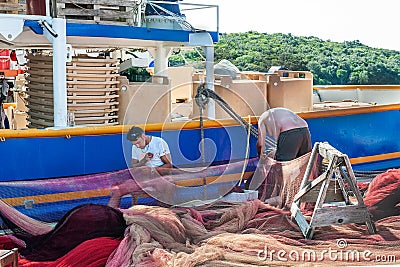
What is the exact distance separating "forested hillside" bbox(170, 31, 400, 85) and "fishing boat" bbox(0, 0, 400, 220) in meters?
9.14

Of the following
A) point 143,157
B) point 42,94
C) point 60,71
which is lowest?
point 143,157

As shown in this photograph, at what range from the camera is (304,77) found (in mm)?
9125

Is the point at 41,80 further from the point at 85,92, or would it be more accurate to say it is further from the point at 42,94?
the point at 85,92

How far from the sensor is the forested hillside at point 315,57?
55.7 ft

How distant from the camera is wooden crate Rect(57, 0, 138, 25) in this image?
621cm

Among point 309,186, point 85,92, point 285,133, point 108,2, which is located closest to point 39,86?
point 85,92

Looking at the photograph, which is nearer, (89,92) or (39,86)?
(89,92)

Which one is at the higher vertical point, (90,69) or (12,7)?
(12,7)

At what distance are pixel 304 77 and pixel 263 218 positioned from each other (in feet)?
13.7

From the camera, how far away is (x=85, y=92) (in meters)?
6.36

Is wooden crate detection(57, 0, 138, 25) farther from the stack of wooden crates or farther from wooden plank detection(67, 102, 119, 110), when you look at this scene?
wooden plank detection(67, 102, 119, 110)

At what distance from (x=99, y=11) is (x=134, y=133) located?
1.53 meters

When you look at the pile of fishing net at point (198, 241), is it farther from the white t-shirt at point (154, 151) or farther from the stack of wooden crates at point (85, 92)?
the stack of wooden crates at point (85, 92)

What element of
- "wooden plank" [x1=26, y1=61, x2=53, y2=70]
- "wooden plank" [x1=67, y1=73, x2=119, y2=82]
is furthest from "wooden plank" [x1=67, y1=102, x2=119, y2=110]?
"wooden plank" [x1=26, y1=61, x2=53, y2=70]
